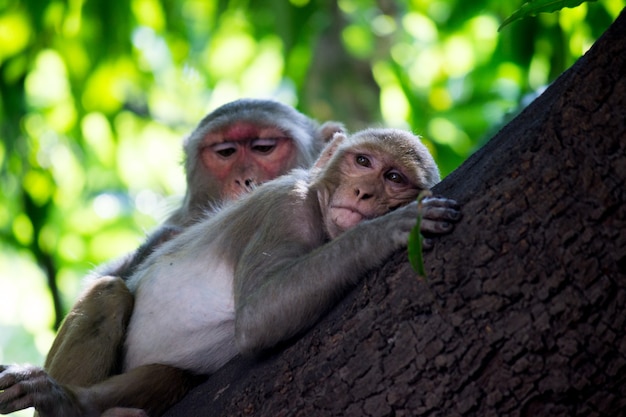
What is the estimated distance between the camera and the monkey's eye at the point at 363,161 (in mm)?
4199

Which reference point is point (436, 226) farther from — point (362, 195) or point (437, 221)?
point (362, 195)

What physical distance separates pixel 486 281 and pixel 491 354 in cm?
24

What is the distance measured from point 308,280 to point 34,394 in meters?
1.36

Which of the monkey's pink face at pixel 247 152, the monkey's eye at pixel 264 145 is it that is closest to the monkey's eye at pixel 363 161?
the monkey's pink face at pixel 247 152

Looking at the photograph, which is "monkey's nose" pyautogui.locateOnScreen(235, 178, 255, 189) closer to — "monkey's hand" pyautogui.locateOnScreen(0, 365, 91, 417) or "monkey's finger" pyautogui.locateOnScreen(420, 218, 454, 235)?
"monkey's hand" pyautogui.locateOnScreen(0, 365, 91, 417)

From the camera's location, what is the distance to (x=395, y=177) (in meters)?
4.15

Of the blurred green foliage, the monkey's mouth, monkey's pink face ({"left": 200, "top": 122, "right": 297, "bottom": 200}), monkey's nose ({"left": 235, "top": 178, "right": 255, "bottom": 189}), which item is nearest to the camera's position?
the monkey's mouth

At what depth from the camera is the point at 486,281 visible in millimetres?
2789

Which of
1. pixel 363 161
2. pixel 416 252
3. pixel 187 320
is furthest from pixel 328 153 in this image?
pixel 416 252

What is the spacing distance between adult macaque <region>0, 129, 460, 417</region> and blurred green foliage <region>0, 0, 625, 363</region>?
7.24 ft

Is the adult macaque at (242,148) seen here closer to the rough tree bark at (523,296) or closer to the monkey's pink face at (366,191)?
the monkey's pink face at (366,191)

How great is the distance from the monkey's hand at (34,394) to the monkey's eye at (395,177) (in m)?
1.80

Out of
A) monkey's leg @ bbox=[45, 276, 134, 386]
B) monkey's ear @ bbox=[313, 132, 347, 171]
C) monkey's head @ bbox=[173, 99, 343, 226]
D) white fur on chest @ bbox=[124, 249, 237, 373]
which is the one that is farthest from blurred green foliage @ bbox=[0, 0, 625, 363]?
monkey's leg @ bbox=[45, 276, 134, 386]

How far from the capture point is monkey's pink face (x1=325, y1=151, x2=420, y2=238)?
3986mm
